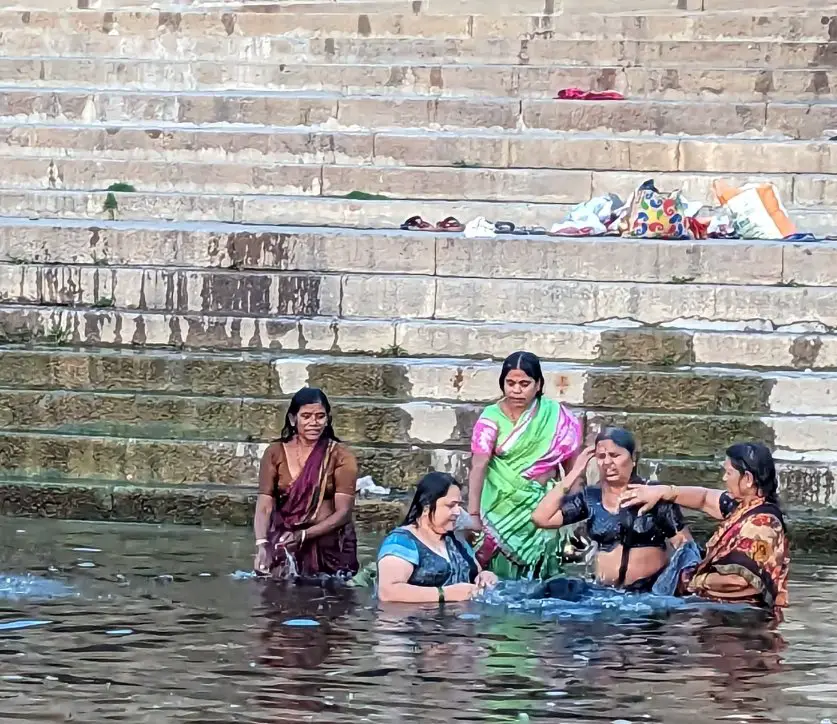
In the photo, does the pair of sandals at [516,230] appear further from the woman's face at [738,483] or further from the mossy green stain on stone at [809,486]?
the woman's face at [738,483]

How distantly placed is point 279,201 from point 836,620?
5798 millimetres

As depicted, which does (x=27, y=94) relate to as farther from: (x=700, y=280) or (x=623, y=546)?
(x=623, y=546)

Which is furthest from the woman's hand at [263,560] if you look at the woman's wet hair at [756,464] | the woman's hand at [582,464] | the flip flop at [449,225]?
the flip flop at [449,225]

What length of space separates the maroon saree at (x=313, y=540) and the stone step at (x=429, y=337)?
2296 millimetres

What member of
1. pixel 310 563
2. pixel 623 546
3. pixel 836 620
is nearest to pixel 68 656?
pixel 310 563

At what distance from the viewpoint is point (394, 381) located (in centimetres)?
939

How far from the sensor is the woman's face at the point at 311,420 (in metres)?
7.45

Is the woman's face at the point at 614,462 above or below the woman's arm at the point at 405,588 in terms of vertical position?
above

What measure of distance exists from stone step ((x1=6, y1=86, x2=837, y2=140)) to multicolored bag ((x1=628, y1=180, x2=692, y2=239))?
2043 mm

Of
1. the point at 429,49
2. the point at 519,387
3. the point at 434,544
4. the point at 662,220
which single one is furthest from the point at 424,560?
the point at 429,49

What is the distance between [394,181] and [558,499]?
204 inches

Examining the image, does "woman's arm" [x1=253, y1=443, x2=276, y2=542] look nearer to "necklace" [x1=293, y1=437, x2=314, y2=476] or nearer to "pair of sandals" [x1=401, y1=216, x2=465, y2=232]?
"necklace" [x1=293, y1=437, x2=314, y2=476]

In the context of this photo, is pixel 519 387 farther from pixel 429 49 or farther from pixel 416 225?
pixel 429 49

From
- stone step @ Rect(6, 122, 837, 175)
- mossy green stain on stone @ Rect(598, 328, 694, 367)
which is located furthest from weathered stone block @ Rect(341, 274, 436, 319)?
stone step @ Rect(6, 122, 837, 175)
